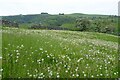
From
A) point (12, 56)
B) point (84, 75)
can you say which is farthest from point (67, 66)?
point (12, 56)

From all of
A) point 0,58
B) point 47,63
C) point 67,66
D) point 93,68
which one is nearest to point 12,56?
point 0,58

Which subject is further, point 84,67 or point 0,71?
point 84,67

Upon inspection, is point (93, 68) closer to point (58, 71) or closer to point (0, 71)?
point (58, 71)

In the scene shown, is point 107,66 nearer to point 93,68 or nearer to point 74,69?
point 93,68

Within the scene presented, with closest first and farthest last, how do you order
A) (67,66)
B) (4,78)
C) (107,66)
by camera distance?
(4,78)
(67,66)
(107,66)

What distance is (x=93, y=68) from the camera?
17984mm

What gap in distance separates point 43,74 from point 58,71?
1088 mm

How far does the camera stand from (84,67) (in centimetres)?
1783

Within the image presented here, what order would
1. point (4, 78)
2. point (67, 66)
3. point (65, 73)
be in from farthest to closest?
point (67, 66), point (65, 73), point (4, 78)

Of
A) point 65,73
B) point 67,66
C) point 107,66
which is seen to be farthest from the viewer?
point 107,66

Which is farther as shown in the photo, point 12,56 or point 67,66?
point 12,56

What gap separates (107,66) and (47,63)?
3.75 metres

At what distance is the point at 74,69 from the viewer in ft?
56.3

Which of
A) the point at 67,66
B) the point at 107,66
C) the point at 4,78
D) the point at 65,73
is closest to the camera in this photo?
the point at 4,78
